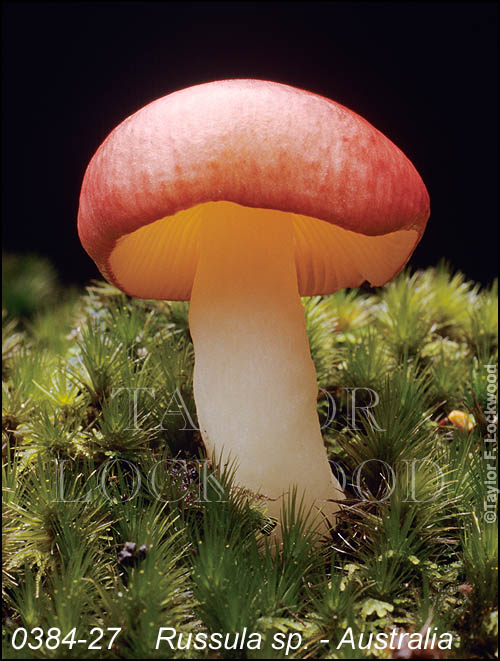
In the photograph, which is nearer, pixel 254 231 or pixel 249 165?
pixel 249 165

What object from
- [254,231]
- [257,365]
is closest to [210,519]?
[257,365]

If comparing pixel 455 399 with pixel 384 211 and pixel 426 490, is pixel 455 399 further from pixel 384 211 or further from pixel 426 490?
pixel 384 211

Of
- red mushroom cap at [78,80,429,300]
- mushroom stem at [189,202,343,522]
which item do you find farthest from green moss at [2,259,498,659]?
red mushroom cap at [78,80,429,300]

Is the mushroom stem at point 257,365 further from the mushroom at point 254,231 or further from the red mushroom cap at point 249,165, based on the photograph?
the red mushroom cap at point 249,165

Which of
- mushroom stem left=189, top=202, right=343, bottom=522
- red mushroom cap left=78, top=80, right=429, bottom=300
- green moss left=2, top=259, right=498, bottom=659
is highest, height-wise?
red mushroom cap left=78, top=80, right=429, bottom=300

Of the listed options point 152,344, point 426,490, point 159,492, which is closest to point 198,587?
point 159,492

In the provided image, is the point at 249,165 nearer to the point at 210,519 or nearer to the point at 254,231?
the point at 254,231

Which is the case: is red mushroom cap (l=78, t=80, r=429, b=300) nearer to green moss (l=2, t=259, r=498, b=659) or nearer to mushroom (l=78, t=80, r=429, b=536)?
mushroom (l=78, t=80, r=429, b=536)
